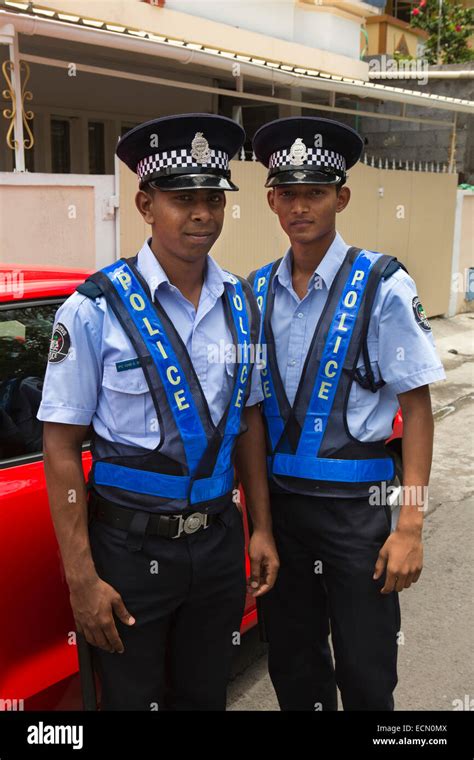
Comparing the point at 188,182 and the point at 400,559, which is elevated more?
the point at 188,182

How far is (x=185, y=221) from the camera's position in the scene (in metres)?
2.00

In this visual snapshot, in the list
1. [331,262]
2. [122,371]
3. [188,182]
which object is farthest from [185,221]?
[331,262]

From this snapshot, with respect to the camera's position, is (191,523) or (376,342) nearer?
(191,523)

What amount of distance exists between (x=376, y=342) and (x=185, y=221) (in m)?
0.65

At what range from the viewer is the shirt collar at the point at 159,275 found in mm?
2001

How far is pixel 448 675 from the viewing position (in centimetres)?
321

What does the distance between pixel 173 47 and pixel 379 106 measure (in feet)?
20.9

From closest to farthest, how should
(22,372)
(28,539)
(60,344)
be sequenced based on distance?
(60,344) < (28,539) < (22,372)

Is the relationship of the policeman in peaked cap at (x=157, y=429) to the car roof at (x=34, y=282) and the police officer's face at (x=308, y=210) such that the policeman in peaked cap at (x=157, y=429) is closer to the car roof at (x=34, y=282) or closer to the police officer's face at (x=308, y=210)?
the police officer's face at (x=308, y=210)

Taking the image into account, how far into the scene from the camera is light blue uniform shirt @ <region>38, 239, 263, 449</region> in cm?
189

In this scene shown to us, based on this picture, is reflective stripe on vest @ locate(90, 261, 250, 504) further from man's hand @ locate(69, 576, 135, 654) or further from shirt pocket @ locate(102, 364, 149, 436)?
man's hand @ locate(69, 576, 135, 654)

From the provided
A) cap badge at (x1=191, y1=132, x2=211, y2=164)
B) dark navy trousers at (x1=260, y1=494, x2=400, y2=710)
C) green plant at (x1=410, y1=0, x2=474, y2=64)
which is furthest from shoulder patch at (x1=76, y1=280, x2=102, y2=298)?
green plant at (x1=410, y1=0, x2=474, y2=64)

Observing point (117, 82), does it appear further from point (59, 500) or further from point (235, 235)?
point (59, 500)

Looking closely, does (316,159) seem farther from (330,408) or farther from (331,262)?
(330,408)
